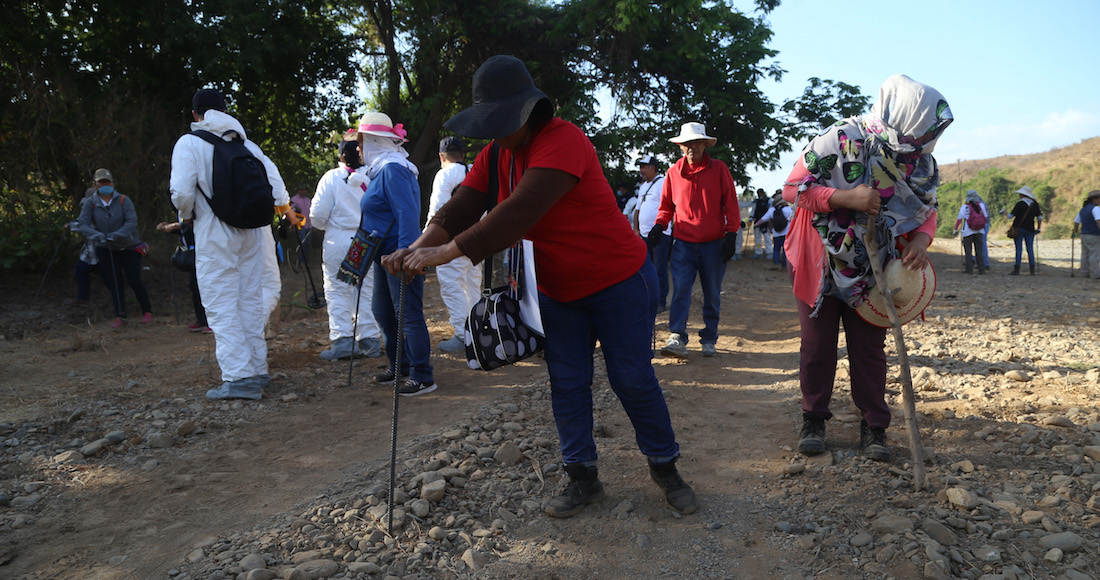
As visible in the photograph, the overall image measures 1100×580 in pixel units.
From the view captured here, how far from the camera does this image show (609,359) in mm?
3008

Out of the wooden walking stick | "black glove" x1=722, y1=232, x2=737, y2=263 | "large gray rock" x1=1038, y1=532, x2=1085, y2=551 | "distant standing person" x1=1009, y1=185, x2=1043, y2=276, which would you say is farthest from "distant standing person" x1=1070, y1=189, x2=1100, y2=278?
"large gray rock" x1=1038, y1=532, x2=1085, y2=551

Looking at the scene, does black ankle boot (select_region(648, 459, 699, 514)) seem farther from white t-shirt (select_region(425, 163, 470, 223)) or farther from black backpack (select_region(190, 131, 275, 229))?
white t-shirt (select_region(425, 163, 470, 223))

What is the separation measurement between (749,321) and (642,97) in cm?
879

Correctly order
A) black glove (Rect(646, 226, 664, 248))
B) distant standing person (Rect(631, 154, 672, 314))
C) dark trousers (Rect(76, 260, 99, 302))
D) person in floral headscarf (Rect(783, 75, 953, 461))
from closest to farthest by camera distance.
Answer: person in floral headscarf (Rect(783, 75, 953, 461)), black glove (Rect(646, 226, 664, 248)), distant standing person (Rect(631, 154, 672, 314)), dark trousers (Rect(76, 260, 99, 302))

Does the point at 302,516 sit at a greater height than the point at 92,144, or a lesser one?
lesser

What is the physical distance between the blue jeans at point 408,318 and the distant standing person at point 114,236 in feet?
16.8

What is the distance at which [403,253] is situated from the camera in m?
2.74

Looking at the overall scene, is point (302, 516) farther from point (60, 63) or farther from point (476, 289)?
point (60, 63)

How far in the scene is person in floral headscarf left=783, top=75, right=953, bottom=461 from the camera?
320 cm

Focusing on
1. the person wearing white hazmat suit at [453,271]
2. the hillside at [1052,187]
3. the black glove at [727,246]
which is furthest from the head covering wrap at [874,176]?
the hillside at [1052,187]

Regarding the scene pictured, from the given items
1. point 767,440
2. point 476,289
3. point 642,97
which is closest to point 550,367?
point 767,440

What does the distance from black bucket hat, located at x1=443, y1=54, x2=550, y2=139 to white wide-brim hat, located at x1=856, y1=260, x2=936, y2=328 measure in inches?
74.5

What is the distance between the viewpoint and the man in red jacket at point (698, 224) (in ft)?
20.7

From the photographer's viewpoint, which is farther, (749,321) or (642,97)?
(642,97)
